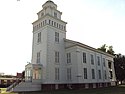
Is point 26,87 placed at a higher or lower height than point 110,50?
lower

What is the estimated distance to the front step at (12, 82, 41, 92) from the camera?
23.6 metres

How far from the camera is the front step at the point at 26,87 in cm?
2362

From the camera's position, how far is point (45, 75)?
1064 inches

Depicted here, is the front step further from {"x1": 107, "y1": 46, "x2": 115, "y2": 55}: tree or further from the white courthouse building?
{"x1": 107, "y1": 46, "x2": 115, "y2": 55}: tree

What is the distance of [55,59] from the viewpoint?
96.5ft

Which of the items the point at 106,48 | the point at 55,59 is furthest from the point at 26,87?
the point at 106,48

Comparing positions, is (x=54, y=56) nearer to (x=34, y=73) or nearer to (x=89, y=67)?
(x=34, y=73)

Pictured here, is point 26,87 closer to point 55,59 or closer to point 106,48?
point 55,59

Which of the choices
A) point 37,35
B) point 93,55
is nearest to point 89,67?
point 93,55

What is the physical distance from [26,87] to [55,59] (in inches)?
309

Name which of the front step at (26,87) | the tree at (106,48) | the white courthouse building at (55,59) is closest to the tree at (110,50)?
the tree at (106,48)

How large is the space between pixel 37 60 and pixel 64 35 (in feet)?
26.7

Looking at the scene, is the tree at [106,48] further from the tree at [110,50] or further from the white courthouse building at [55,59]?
the white courthouse building at [55,59]

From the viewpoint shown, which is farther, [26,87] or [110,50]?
[110,50]
